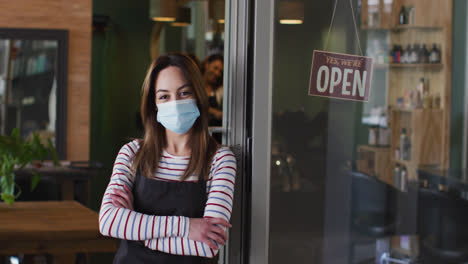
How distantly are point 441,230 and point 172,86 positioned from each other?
1.23 m

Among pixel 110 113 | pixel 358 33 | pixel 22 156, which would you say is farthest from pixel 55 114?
pixel 358 33

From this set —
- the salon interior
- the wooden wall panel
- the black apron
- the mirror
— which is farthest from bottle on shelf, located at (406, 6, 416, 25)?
the mirror

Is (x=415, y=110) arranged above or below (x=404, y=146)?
above

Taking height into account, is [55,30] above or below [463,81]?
above

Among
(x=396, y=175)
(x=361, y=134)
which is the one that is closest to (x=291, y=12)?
(x=361, y=134)

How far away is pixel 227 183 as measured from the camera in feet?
6.03

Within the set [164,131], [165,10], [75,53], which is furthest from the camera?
[165,10]

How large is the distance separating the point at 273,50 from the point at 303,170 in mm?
486

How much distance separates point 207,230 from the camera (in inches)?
69.0

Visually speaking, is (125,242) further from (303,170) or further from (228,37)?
(228,37)

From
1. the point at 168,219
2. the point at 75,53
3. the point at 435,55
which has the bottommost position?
the point at 168,219

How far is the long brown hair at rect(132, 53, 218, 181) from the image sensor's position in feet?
6.20

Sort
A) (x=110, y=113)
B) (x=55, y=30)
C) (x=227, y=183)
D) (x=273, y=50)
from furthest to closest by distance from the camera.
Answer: (x=110, y=113)
(x=55, y=30)
(x=273, y=50)
(x=227, y=183)

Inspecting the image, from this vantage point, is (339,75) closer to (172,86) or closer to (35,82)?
(172,86)
